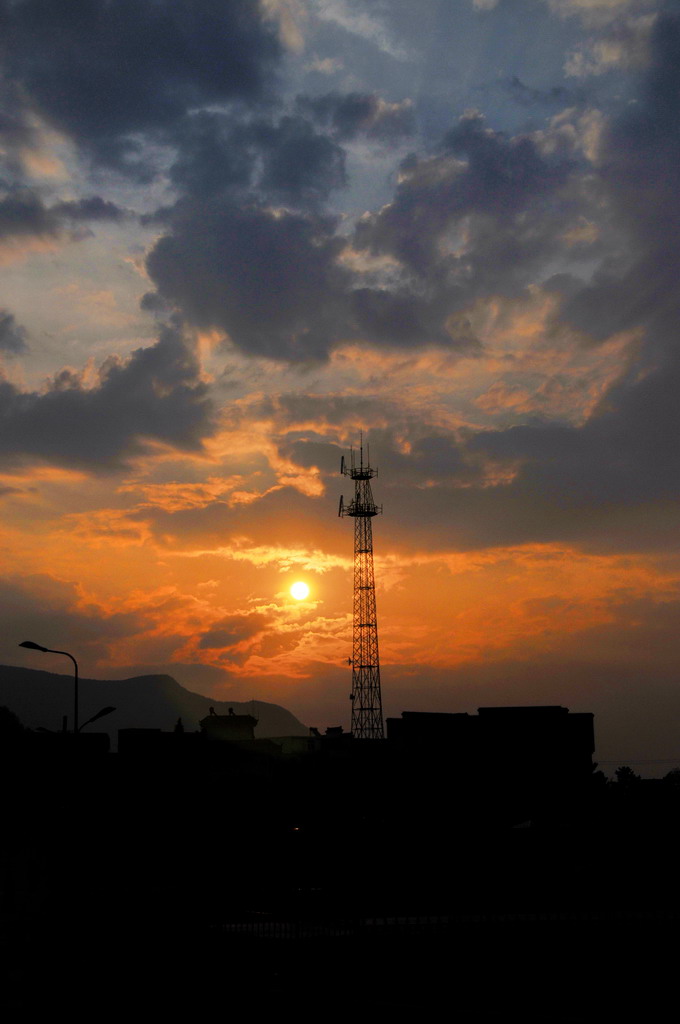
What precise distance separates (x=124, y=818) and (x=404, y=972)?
1632 inches

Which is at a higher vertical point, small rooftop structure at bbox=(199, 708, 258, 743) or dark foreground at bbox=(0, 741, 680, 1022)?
small rooftop structure at bbox=(199, 708, 258, 743)

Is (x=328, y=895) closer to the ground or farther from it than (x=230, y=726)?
closer to the ground

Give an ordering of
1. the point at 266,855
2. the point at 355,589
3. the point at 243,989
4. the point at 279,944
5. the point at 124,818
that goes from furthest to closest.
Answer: the point at 355,589 → the point at 124,818 → the point at 266,855 → the point at 279,944 → the point at 243,989

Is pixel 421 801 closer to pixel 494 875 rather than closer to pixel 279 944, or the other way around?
pixel 494 875

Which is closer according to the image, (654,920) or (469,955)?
(469,955)

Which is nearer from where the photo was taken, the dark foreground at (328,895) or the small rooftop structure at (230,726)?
the dark foreground at (328,895)

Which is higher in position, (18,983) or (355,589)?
(355,589)

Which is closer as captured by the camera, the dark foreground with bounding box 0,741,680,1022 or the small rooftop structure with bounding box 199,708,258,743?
the dark foreground with bounding box 0,741,680,1022

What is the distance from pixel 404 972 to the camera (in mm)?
26031

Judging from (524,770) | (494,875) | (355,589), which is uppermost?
(355,589)

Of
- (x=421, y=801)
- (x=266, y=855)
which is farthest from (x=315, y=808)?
(x=266, y=855)

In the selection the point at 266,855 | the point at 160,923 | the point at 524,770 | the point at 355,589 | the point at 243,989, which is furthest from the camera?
the point at 355,589

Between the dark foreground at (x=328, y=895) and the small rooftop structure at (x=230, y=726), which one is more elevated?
the small rooftop structure at (x=230, y=726)

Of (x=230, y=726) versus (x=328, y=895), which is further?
(x=230, y=726)
